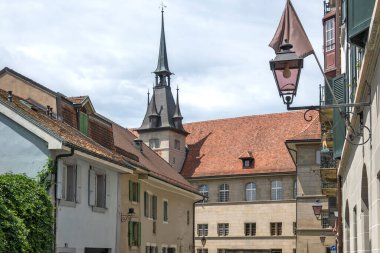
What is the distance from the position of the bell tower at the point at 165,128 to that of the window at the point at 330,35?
163ft

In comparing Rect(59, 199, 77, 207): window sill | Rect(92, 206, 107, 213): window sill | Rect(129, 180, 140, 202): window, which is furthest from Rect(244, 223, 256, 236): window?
Rect(59, 199, 77, 207): window sill

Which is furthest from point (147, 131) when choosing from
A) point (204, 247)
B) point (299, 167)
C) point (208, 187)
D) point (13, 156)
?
point (13, 156)

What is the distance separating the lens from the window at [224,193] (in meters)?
68.4

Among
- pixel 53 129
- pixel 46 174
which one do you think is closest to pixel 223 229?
pixel 53 129

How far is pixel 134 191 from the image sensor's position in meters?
30.5

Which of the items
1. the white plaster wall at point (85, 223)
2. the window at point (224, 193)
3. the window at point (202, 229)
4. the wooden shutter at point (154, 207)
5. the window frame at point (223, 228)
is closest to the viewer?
the white plaster wall at point (85, 223)

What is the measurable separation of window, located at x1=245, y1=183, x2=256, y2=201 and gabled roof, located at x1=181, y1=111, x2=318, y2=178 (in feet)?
4.33

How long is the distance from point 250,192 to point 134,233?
37613 mm

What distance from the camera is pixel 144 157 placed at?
37250 mm

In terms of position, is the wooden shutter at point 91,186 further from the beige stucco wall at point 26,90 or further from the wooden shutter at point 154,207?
the wooden shutter at point 154,207

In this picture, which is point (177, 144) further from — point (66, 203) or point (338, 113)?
point (338, 113)

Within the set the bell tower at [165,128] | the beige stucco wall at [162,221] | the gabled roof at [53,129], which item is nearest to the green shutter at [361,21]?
the gabled roof at [53,129]

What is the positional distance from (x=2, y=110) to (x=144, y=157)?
15572 mm

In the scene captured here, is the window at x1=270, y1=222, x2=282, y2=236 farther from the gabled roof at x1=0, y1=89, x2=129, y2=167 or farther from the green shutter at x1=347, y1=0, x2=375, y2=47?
the green shutter at x1=347, y1=0, x2=375, y2=47
